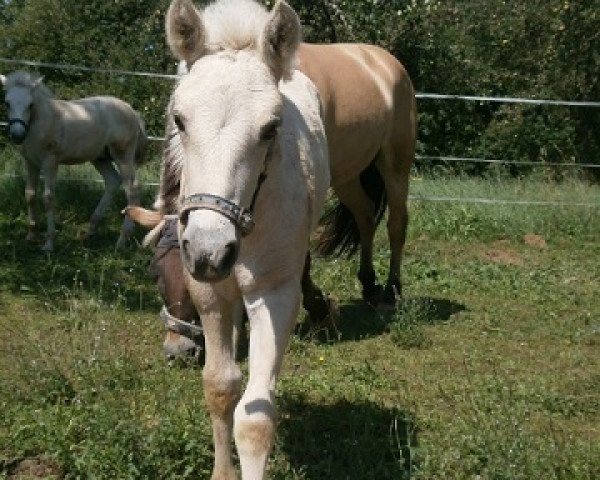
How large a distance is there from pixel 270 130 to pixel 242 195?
0.25 metres

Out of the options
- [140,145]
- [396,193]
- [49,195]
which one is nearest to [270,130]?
[396,193]

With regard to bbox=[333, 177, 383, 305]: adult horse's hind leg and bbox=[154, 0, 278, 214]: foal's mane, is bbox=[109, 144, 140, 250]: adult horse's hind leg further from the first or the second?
bbox=[154, 0, 278, 214]: foal's mane

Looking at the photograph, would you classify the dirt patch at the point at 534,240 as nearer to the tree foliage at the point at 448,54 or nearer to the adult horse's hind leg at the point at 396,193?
the adult horse's hind leg at the point at 396,193

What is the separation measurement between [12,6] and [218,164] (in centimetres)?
2339

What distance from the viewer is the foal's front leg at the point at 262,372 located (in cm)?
272

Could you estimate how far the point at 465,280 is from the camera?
23.2 feet

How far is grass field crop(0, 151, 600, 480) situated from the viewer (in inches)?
127

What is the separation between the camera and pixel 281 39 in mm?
2838

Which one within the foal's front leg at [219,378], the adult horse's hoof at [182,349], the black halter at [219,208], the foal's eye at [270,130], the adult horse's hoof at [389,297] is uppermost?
the foal's eye at [270,130]

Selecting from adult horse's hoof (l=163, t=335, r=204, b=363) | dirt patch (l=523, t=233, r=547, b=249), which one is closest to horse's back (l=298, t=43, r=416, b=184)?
adult horse's hoof (l=163, t=335, r=204, b=363)

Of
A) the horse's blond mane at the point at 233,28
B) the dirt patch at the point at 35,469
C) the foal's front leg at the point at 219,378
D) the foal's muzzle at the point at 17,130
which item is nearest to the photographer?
the horse's blond mane at the point at 233,28

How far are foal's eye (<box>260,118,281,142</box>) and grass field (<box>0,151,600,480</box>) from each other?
1.31 meters

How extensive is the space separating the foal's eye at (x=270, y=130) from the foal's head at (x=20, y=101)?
6711 millimetres

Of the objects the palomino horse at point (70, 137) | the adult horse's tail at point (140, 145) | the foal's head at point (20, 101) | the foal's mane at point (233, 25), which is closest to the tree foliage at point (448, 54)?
the adult horse's tail at point (140, 145)
